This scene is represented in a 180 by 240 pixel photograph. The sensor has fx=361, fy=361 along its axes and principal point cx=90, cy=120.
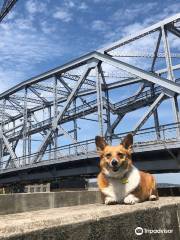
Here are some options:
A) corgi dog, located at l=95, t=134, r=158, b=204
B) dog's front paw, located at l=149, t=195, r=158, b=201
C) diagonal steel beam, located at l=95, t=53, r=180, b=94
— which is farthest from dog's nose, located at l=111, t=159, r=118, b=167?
diagonal steel beam, located at l=95, t=53, r=180, b=94

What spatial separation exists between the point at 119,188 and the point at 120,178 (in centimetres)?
14

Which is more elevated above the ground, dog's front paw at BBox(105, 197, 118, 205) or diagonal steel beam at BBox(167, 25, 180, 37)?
diagonal steel beam at BBox(167, 25, 180, 37)

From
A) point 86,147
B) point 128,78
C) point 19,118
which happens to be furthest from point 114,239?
point 19,118

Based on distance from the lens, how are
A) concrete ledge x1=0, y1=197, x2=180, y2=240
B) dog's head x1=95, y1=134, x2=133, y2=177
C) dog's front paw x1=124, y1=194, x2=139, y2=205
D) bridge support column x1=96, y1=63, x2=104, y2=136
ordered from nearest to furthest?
concrete ledge x1=0, y1=197, x2=180, y2=240 < dog's front paw x1=124, y1=194, x2=139, y2=205 < dog's head x1=95, y1=134, x2=133, y2=177 < bridge support column x1=96, y1=63, x2=104, y2=136

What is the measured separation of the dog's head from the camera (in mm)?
4951

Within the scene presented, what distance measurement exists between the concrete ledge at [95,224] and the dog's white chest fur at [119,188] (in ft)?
2.99

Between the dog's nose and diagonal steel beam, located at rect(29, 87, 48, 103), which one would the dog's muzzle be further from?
diagonal steel beam, located at rect(29, 87, 48, 103)

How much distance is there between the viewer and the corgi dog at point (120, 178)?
491cm

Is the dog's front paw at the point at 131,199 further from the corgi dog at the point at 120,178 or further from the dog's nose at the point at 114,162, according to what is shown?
the dog's nose at the point at 114,162

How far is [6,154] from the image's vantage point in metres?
73.5

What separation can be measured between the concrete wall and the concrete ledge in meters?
6.83

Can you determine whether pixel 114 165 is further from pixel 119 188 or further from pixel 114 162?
pixel 119 188

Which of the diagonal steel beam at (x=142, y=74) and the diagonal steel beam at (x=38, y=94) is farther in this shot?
the diagonal steel beam at (x=38, y=94)

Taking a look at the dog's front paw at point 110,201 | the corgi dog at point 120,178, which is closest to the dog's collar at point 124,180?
the corgi dog at point 120,178
